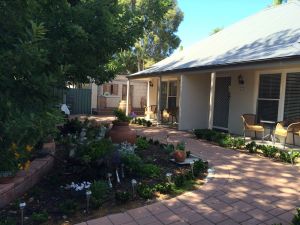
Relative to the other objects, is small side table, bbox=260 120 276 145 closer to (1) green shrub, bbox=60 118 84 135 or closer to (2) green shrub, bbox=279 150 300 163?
(2) green shrub, bbox=279 150 300 163

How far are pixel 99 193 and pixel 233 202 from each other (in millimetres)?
1867

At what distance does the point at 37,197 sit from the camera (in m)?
4.03

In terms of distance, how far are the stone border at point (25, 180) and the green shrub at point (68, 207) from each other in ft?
2.39

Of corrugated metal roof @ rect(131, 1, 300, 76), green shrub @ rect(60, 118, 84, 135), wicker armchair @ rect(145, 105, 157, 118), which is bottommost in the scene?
green shrub @ rect(60, 118, 84, 135)

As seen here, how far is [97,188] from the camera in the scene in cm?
397

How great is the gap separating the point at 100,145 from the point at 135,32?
209cm

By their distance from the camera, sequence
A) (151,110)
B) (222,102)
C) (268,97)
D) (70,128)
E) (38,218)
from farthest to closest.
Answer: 1. (151,110)
2. (222,102)
3. (268,97)
4. (70,128)
5. (38,218)

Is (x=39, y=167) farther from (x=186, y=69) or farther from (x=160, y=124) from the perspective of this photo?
(x=160, y=124)

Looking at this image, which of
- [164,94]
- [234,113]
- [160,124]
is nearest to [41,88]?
[234,113]

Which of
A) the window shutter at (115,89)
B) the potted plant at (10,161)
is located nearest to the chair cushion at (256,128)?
the potted plant at (10,161)

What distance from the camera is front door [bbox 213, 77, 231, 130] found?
36.8 ft

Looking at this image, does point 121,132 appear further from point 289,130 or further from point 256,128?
point 289,130

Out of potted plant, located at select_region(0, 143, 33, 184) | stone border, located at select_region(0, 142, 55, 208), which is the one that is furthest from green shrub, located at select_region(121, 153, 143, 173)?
potted plant, located at select_region(0, 143, 33, 184)

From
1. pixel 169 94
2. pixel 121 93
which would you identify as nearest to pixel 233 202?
pixel 169 94
